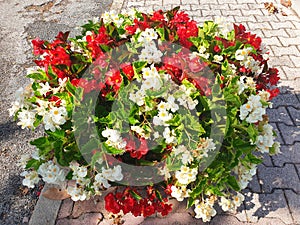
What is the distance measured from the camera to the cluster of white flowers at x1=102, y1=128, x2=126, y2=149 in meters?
1.86

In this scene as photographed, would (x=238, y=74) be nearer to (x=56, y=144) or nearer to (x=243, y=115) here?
(x=243, y=115)

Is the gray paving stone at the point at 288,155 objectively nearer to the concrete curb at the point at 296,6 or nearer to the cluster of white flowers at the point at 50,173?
the cluster of white flowers at the point at 50,173

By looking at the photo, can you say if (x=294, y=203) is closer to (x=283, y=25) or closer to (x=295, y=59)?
(x=295, y=59)

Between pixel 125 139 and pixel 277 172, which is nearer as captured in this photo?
pixel 125 139

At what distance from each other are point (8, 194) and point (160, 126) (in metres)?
1.55

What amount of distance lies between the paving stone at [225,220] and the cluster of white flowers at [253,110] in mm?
812

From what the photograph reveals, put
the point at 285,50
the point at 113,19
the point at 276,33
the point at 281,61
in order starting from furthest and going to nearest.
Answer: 1. the point at 276,33
2. the point at 285,50
3. the point at 281,61
4. the point at 113,19

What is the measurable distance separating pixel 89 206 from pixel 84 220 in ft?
0.40

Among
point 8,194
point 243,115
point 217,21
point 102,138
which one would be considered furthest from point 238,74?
point 8,194

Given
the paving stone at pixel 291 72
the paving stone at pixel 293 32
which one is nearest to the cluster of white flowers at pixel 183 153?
the paving stone at pixel 291 72

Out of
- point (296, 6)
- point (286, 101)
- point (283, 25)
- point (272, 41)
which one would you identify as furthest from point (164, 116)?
point (296, 6)

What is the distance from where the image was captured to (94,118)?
6.40ft

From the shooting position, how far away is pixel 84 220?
7.80 feet

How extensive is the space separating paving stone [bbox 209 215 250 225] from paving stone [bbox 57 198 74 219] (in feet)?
3.46
